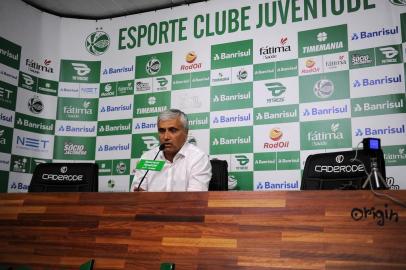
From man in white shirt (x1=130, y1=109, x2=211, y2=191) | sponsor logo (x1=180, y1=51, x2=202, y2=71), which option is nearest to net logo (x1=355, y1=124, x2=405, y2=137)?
man in white shirt (x1=130, y1=109, x2=211, y2=191)

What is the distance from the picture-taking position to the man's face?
2629mm

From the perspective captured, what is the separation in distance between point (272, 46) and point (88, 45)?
6.05 ft

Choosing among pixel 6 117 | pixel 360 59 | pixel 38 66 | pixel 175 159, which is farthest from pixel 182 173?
Result: pixel 38 66

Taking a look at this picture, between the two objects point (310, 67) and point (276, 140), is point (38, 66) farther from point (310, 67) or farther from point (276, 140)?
point (310, 67)

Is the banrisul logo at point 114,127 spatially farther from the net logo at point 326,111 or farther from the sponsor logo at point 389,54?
the sponsor logo at point 389,54

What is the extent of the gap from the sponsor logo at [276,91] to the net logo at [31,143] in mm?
2097

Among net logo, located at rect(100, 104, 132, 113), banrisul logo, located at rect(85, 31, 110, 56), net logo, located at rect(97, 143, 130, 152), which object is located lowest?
net logo, located at rect(97, 143, 130, 152)

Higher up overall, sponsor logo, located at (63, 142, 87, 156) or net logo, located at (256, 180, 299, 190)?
sponsor logo, located at (63, 142, 87, 156)

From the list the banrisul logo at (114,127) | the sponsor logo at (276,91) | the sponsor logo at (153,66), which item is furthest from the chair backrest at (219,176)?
the sponsor logo at (153,66)

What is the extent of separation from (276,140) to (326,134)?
378 millimetres

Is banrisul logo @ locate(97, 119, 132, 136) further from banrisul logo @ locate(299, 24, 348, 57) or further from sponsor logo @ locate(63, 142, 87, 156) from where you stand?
banrisul logo @ locate(299, 24, 348, 57)

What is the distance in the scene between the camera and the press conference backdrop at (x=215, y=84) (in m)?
2.98

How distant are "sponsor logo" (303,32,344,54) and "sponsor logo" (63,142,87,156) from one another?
2.18 m

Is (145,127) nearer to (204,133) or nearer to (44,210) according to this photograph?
(204,133)
